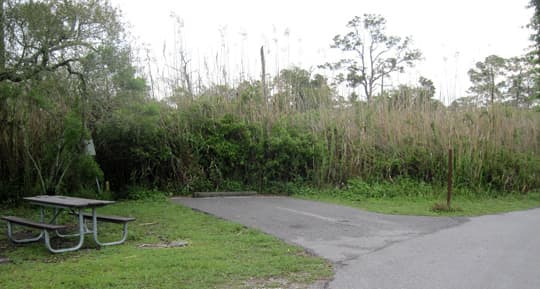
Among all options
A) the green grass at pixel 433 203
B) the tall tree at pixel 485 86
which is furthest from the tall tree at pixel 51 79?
the tall tree at pixel 485 86

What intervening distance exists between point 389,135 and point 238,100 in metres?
4.76

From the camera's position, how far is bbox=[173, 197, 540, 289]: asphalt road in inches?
198

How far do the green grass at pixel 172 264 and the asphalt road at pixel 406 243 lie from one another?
0.49 metres

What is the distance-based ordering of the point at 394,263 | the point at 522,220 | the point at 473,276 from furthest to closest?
the point at 522,220 < the point at 394,263 < the point at 473,276

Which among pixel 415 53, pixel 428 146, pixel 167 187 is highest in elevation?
Result: pixel 415 53

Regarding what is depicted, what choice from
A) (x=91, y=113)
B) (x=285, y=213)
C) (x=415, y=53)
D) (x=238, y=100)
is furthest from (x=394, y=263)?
(x=415, y=53)

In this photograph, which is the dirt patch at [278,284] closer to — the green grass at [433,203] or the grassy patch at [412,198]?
the green grass at [433,203]

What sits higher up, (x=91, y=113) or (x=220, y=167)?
(x=91, y=113)

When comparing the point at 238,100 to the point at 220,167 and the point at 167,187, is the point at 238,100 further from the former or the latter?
the point at 167,187

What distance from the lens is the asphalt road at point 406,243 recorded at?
504 centimetres

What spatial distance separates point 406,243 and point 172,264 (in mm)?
3447

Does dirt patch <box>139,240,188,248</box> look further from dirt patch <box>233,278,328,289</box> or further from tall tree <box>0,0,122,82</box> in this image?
tall tree <box>0,0,122,82</box>

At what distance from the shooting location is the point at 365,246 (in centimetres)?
662

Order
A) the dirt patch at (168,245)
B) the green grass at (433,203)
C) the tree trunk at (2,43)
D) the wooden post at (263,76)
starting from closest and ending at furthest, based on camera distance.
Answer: the dirt patch at (168,245)
the tree trunk at (2,43)
the green grass at (433,203)
the wooden post at (263,76)
